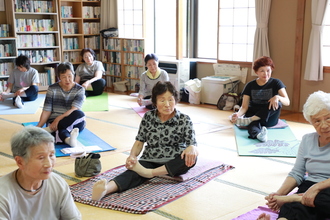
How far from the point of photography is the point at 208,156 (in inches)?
163

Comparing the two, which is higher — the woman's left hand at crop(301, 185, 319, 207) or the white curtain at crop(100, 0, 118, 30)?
the white curtain at crop(100, 0, 118, 30)

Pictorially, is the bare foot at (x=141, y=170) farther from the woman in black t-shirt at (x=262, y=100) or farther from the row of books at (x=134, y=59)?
the row of books at (x=134, y=59)

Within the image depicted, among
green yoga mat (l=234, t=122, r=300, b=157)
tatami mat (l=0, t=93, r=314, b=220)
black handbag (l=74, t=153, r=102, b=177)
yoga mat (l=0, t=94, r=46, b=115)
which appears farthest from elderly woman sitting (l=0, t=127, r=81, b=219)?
yoga mat (l=0, t=94, r=46, b=115)

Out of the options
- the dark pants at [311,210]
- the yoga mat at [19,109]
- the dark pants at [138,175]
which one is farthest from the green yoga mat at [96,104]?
the dark pants at [311,210]

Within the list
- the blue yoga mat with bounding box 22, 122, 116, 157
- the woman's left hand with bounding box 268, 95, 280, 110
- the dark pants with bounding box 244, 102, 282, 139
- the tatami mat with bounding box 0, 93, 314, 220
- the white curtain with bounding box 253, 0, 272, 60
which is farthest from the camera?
the white curtain with bounding box 253, 0, 272, 60

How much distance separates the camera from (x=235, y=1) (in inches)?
275

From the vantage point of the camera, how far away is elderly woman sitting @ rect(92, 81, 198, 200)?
3303mm

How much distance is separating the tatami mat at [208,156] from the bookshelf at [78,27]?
8.38 ft

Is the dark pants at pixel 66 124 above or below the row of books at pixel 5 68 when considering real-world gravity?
below

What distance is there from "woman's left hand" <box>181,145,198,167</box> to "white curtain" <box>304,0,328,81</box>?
325 centimetres

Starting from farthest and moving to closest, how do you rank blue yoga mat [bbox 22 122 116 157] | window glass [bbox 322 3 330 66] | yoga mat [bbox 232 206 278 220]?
1. window glass [bbox 322 3 330 66]
2. blue yoga mat [bbox 22 122 116 157]
3. yoga mat [bbox 232 206 278 220]

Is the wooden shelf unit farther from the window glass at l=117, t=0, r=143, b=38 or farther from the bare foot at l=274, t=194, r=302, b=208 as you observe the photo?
the bare foot at l=274, t=194, r=302, b=208

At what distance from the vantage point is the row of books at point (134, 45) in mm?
8148

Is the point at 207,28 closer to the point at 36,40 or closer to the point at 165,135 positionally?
the point at 36,40
